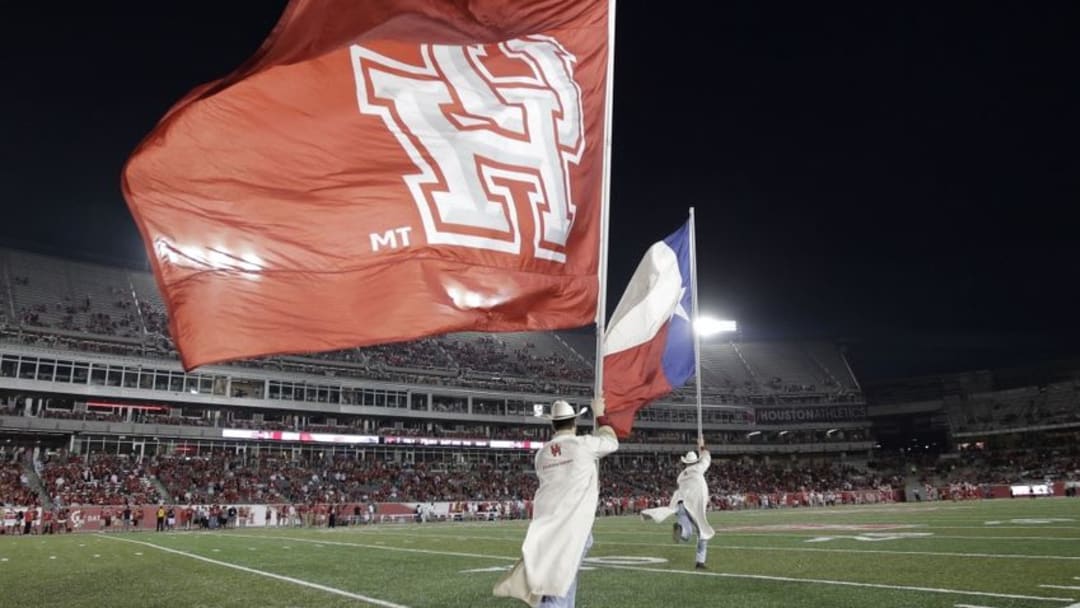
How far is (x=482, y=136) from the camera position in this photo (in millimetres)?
5906

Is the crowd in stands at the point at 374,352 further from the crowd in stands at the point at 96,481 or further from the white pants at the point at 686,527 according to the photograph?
the white pants at the point at 686,527

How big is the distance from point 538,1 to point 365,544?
1865 cm

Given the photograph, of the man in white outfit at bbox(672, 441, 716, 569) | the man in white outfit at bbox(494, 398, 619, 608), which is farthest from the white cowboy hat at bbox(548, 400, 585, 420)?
the man in white outfit at bbox(672, 441, 716, 569)

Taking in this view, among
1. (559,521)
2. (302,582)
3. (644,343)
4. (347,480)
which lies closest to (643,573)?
(644,343)

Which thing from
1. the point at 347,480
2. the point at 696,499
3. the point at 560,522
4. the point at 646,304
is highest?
the point at 646,304

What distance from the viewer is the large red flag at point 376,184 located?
4859mm

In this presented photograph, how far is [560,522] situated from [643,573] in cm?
722

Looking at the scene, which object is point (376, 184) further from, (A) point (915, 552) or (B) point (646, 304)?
(A) point (915, 552)

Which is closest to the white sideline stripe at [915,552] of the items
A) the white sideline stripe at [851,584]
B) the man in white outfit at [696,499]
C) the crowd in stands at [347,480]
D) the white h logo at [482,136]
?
the man in white outfit at [696,499]

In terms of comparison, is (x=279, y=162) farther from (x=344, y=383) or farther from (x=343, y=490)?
(x=344, y=383)

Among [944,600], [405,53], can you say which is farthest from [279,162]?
[944,600]

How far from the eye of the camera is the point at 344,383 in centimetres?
6128

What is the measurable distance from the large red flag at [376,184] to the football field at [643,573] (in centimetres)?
473

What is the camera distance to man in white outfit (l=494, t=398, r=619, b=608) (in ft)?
15.7
